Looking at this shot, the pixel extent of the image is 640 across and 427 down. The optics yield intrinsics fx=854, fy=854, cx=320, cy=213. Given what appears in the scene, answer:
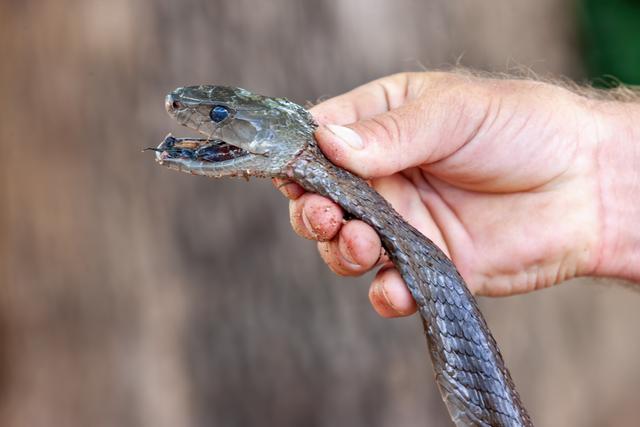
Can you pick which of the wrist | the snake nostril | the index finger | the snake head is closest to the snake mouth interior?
the snake head

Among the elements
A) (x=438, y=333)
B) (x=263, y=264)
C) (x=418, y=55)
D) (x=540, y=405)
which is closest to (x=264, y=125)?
(x=438, y=333)

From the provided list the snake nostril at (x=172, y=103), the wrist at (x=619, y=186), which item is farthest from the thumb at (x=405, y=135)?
the wrist at (x=619, y=186)

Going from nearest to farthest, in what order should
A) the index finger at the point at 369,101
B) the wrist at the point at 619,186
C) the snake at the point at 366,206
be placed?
the snake at the point at 366,206
the index finger at the point at 369,101
the wrist at the point at 619,186

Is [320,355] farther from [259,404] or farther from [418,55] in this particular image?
[418,55]

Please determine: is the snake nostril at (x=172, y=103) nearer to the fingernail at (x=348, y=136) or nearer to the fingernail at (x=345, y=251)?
the fingernail at (x=348, y=136)

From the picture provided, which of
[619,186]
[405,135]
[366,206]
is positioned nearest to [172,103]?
[366,206]

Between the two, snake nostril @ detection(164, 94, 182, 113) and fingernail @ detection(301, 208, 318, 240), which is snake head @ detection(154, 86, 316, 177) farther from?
fingernail @ detection(301, 208, 318, 240)

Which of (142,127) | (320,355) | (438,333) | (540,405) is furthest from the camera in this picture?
(540,405)

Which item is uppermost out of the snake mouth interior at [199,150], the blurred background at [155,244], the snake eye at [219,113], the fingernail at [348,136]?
the snake eye at [219,113]
